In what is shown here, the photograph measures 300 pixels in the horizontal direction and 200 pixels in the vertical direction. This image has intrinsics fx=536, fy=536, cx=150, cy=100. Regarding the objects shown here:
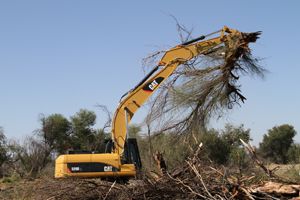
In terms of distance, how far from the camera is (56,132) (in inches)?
1825

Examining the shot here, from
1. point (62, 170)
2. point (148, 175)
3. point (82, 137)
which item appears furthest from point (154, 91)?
point (82, 137)

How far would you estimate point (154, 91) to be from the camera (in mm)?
14562

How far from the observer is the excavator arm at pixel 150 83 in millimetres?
14016

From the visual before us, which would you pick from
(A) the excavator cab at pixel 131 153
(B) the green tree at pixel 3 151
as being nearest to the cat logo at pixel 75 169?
(A) the excavator cab at pixel 131 153

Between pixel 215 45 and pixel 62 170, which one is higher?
pixel 215 45

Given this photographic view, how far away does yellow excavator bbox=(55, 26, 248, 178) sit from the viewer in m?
13.5

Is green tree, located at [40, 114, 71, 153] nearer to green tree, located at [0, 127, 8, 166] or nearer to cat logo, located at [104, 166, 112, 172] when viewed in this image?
green tree, located at [0, 127, 8, 166]

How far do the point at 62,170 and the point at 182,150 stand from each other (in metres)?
3.25

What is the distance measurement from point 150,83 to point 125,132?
4.93 ft

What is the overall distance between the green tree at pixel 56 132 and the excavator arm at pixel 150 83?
93.2 ft

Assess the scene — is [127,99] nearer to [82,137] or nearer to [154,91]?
[154,91]

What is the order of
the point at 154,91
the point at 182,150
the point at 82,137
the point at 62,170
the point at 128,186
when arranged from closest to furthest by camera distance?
the point at 128,186
the point at 182,150
the point at 62,170
the point at 154,91
the point at 82,137

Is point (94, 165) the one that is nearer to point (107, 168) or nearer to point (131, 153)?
point (107, 168)

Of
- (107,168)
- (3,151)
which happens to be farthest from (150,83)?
(3,151)
